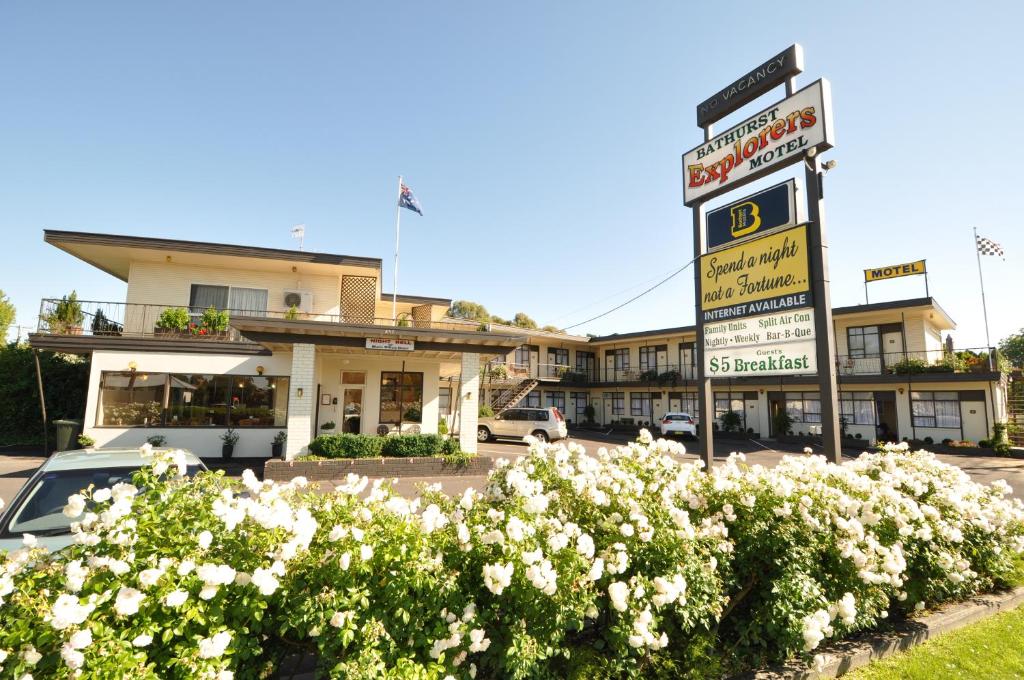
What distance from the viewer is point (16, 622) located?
6.68ft

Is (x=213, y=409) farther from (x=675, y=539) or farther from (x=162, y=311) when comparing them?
(x=675, y=539)

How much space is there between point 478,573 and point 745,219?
21.3ft

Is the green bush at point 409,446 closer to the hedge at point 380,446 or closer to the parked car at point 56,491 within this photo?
the hedge at point 380,446

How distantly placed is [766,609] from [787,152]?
6.05 metres

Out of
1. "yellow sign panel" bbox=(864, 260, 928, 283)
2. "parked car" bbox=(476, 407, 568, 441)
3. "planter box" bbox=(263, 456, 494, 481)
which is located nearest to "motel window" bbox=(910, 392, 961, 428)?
"yellow sign panel" bbox=(864, 260, 928, 283)

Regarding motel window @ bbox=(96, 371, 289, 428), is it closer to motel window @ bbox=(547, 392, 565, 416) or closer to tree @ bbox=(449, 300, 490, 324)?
motel window @ bbox=(547, 392, 565, 416)

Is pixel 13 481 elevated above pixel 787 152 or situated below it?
below

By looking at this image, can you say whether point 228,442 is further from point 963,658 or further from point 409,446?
point 963,658

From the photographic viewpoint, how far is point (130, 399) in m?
15.9

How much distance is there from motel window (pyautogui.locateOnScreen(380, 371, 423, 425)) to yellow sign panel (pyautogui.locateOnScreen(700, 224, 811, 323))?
42.8 feet

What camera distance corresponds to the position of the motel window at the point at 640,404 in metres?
34.8

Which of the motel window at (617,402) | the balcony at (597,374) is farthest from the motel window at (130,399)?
the motel window at (617,402)

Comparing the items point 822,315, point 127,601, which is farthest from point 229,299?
point 822,315

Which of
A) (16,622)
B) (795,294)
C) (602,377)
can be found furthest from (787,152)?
(602,377)
